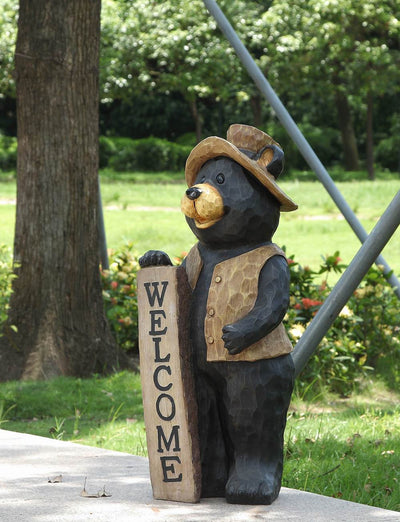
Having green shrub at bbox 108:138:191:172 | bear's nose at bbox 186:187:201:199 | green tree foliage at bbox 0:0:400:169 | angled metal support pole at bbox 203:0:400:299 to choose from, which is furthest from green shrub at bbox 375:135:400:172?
bear's nose at bbox 186:187:201:199

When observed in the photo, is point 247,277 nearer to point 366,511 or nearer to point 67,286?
point 366,511

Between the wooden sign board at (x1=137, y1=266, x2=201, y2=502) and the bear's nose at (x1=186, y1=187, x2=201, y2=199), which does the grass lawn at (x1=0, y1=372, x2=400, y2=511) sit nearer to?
the wooden sign board at (x1=137, y1=266, x2=201, y2=502)

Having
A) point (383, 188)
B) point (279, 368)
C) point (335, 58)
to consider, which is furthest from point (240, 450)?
point (335, 58)

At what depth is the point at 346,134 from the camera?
1004 inches

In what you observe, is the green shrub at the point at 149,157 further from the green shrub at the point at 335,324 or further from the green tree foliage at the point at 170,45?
the green shrub at the point at 335,324

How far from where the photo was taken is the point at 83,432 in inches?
204

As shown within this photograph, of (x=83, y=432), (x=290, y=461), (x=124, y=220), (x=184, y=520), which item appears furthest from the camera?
(x=124, y=220)

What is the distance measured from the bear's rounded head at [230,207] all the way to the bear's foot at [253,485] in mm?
842

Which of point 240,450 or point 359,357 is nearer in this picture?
point 240,450

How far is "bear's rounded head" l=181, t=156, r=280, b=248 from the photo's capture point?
3176 millimetres

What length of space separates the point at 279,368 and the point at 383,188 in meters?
15.0

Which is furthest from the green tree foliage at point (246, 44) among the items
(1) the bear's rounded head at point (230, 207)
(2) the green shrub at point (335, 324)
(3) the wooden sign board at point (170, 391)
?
(3) the wooden sign board at point (170, 391)

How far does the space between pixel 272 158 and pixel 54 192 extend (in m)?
3.18

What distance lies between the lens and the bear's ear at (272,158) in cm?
327
